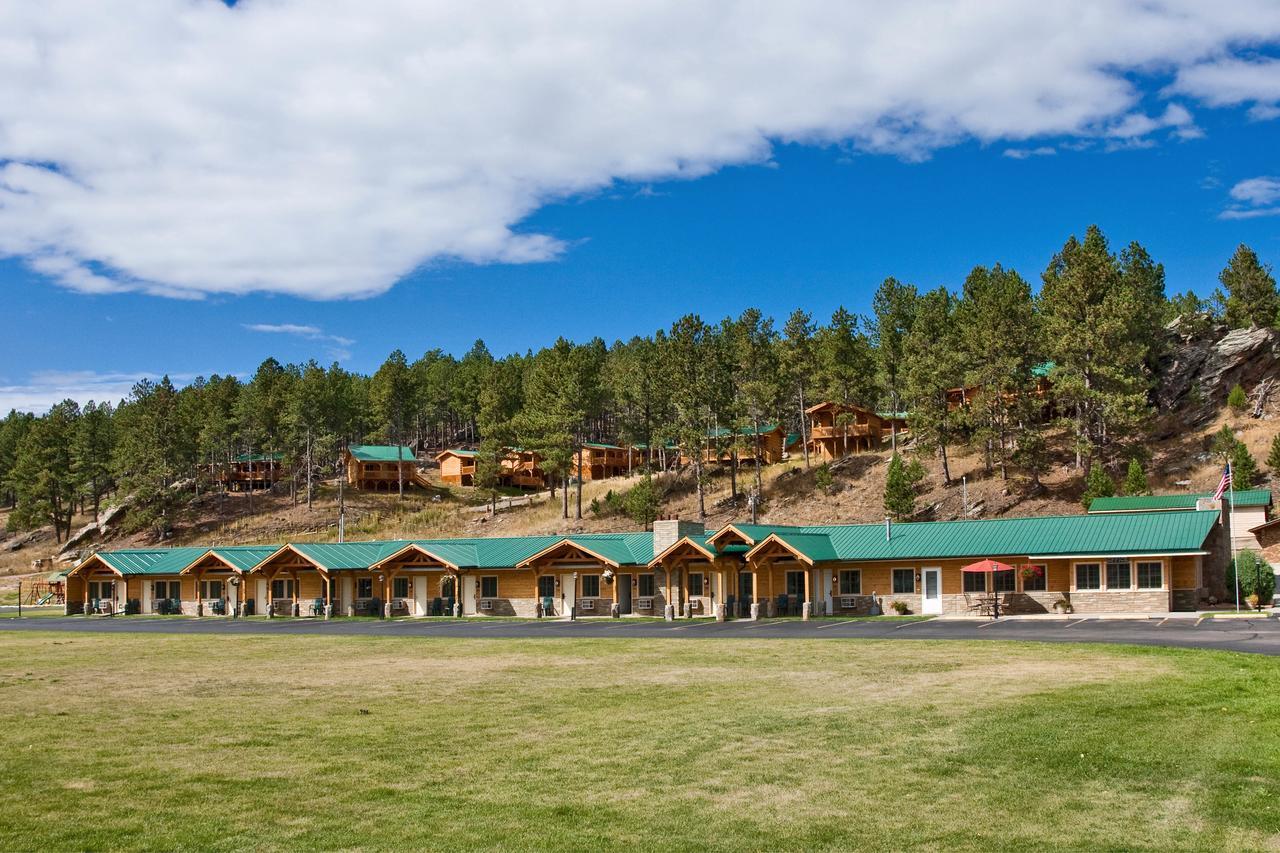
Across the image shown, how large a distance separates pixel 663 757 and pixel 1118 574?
115 ft

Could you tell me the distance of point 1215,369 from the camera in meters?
77.1

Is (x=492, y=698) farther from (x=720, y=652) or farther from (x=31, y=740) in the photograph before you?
(x=720, y=652)

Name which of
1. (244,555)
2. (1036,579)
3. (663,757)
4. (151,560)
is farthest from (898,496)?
(663,757)

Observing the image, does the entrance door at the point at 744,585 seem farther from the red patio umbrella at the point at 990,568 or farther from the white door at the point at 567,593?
the red patio umbrella at the point at 990,568

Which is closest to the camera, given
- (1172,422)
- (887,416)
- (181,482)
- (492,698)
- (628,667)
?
(492,698)

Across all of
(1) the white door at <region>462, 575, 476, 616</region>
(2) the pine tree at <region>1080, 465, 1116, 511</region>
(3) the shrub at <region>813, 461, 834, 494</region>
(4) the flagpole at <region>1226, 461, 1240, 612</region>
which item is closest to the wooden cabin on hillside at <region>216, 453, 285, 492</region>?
(3) the shrub at <region>813, 461, 834, 494</region>

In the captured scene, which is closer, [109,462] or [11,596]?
[11,596]

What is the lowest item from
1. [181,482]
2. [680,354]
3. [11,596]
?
[11,596]

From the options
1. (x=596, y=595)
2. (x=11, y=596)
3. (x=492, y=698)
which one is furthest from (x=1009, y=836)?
(x=11, y=596)

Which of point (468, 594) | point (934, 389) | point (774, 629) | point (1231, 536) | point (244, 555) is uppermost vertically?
point (934, 389)

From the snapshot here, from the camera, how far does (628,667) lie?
1033 inches

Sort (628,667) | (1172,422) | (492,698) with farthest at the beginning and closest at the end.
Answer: (1172,422)
(628,667)
(492,698)

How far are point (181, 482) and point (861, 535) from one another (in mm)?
78281

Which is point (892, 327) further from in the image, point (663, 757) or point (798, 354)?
point (663, 757)
